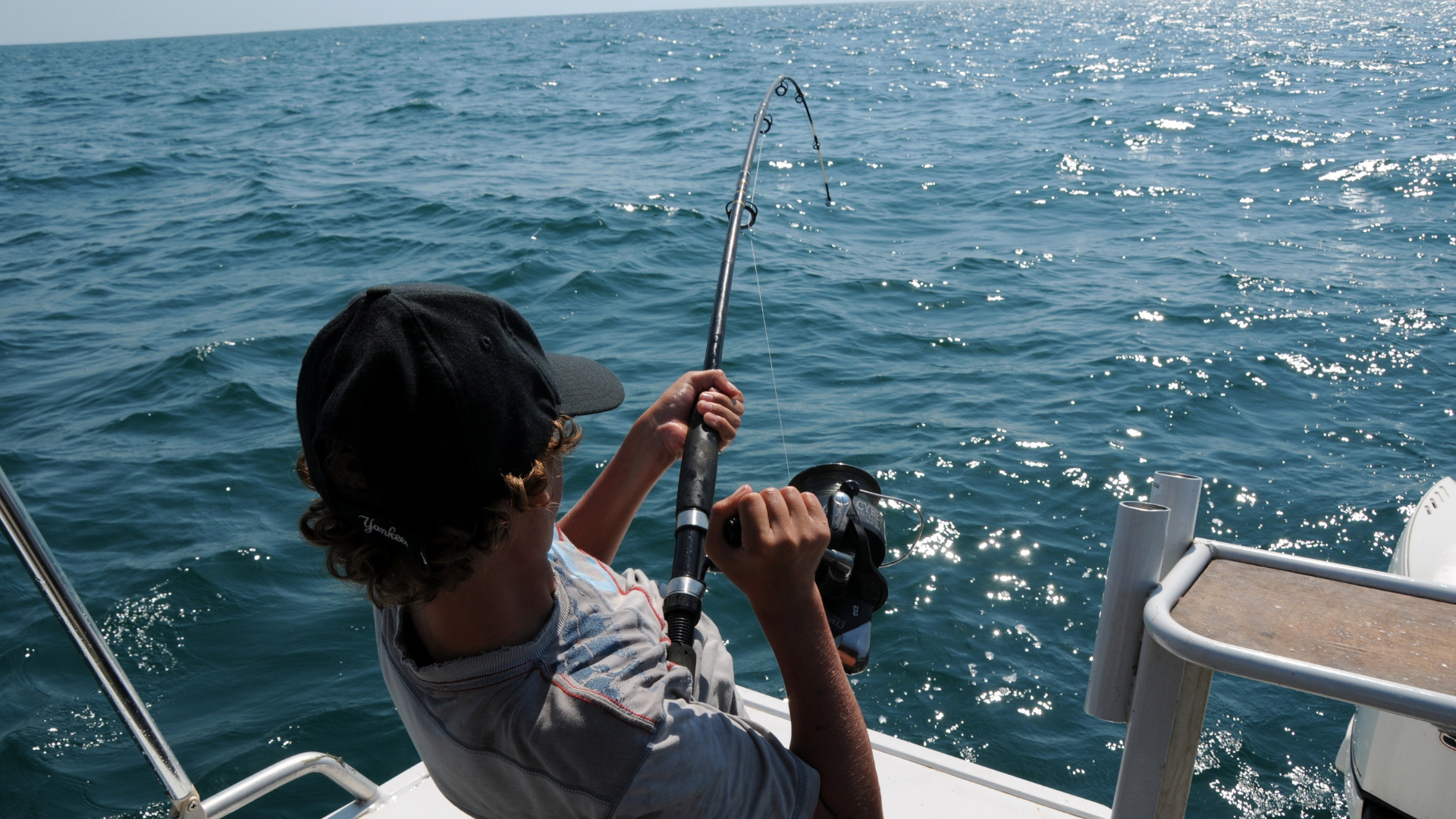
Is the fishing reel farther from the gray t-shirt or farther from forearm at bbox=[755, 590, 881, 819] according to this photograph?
the gray t-shirt

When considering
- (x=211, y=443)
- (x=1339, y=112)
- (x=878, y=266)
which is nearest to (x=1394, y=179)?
(x=1339, y=112)

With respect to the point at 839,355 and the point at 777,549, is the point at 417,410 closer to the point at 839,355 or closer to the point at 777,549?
the point at 777,549

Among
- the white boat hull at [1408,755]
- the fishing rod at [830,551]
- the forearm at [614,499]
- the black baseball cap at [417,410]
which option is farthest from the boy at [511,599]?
the white boat hull at [1408,755]

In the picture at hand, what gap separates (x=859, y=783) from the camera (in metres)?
1.40

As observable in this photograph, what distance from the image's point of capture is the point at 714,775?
4.04 feet

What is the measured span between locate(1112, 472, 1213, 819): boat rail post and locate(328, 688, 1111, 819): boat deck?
88 cm

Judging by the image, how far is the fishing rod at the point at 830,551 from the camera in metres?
1.52

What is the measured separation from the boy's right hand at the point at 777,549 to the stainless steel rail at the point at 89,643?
0.94 meters

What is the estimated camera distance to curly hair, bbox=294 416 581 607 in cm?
116

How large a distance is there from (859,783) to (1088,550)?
3387mm

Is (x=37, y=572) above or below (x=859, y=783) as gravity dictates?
above

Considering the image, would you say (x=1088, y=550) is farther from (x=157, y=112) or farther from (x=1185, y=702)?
(x=157, y=112)

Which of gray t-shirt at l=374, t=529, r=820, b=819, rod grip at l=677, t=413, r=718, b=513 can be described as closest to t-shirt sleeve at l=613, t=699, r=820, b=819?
gray t-shirt at l=374, t=529, r=820, b=819

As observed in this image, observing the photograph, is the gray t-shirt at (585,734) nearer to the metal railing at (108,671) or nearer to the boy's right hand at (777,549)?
the boy's right hand at (777,549)
